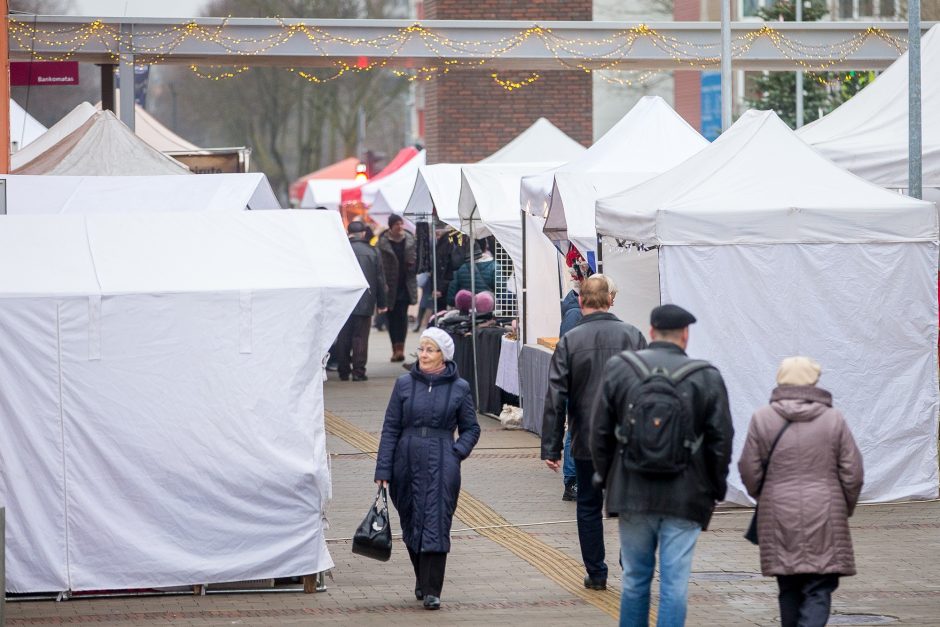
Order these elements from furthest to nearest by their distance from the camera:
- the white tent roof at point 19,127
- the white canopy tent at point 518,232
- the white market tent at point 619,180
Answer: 1. the white tent roof at point 19,127
2. the white canopy tent at point 518,232
3. the white market tent at point 619,180

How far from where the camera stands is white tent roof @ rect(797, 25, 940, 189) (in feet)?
44.1

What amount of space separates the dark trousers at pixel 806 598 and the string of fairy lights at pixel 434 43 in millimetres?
15133

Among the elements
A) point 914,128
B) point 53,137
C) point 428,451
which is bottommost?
point 428,451

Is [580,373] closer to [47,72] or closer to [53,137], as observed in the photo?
[53,137]

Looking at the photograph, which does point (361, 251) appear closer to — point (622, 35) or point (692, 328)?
point (622, 35)

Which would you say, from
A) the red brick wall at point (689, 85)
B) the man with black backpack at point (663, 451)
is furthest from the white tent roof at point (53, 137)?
the red brick wall at point (689, 85)

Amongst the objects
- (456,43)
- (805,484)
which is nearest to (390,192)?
(456,43)

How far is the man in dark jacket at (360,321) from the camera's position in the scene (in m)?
Result: 19.9

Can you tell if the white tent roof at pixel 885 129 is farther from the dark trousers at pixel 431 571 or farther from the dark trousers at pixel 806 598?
the dark trousers at pixel 806 598

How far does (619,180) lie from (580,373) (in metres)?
6.57

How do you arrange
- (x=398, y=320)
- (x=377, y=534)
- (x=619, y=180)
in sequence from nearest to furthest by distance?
(x=377, y=534)
(x=619, y=180)
(x=398, y=320)

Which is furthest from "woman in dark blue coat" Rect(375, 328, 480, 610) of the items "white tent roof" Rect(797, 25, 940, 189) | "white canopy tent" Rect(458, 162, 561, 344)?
"white canopy tent" Rect(458, 162, 561, 344)

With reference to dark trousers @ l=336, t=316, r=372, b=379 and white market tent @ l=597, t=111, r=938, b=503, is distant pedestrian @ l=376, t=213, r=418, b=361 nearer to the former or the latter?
dark trousers @ l=336, t=316, r=372, b=379

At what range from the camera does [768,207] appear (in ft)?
35.9
